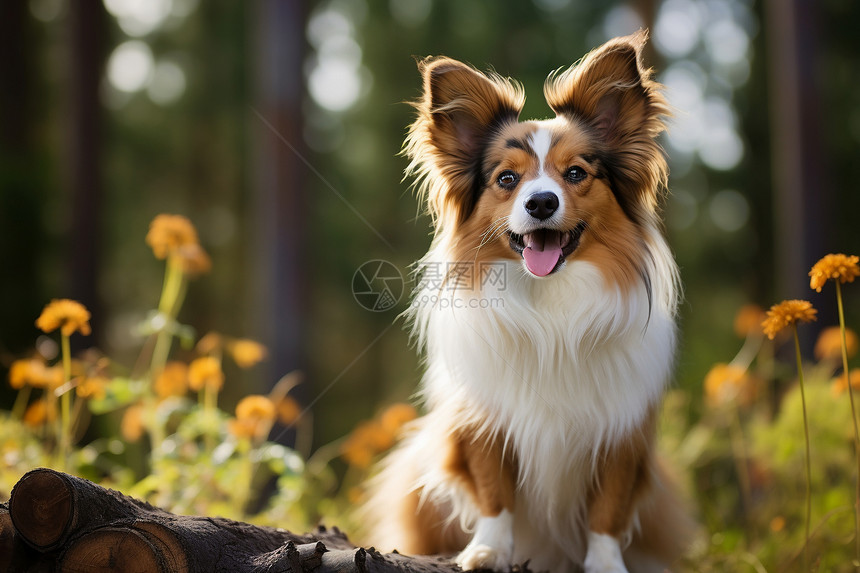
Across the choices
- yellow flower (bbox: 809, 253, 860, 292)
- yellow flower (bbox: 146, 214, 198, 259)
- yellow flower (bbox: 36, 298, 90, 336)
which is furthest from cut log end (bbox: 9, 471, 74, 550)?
yellow flower (bbox: 809, 253, 860, 292)

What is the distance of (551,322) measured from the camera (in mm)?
2822

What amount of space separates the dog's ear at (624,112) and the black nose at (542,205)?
456 mm

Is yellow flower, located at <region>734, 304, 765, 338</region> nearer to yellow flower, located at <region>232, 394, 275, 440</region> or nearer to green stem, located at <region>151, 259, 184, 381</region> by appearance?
yellow flower, located at <region>232, 394, 275, 440</region>

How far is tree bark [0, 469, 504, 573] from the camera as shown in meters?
1.87

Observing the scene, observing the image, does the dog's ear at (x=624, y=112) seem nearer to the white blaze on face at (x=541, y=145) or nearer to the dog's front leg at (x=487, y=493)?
the white blaze on face at (x=541, y=145)

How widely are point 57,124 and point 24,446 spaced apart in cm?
879

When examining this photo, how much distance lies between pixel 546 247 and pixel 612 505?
1.03m

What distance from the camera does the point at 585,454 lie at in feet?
9.12

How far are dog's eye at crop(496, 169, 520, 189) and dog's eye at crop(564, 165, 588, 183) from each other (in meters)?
0.20

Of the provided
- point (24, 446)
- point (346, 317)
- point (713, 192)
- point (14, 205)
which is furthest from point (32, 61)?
point (713, 192)

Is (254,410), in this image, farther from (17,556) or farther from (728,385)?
(728,385)

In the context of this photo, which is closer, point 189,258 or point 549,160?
point 549,160

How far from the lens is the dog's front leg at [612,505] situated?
272 cm

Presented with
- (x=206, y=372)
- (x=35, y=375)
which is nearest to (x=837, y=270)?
(x=206, y=372)
